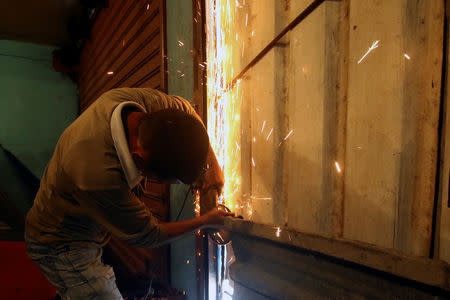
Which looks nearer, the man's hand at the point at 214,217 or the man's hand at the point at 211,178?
the man's hand at the point at 214,217

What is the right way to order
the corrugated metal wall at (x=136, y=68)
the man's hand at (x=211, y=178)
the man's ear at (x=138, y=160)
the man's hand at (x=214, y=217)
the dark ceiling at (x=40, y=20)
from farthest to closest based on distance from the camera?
the dark ceiling at (x=40, y=20), the corrugated metal wall at (x=136, y=68), the man's hand at (x=211, y=178), the man's hand at (x=214, y=217), the man's ear at (x=138, y=160)

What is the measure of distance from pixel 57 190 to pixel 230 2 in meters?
1.92

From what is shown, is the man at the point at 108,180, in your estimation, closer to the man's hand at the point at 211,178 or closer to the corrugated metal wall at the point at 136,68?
the man's hand at the point at 211,178

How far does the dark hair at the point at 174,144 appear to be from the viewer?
1.25 meters

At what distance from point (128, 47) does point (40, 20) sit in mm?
4609

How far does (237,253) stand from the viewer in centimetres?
173

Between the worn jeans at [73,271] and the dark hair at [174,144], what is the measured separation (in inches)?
46.9

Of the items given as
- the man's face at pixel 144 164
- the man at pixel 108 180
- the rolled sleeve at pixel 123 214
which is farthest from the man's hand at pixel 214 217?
the man's face at pixel 144 164

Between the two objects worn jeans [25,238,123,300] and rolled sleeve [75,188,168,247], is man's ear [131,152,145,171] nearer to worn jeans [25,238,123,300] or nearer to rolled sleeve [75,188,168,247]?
rolled sleeve [75,188,168,247]

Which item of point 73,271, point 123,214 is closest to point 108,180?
point 123,214

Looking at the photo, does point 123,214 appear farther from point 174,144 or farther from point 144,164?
point 174,144

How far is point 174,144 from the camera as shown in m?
A: 1.25

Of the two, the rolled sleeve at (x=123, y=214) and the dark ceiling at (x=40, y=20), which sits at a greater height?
the dark ceiling at (x=40, y=20)

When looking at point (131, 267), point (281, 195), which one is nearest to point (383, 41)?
point (281, 195)
